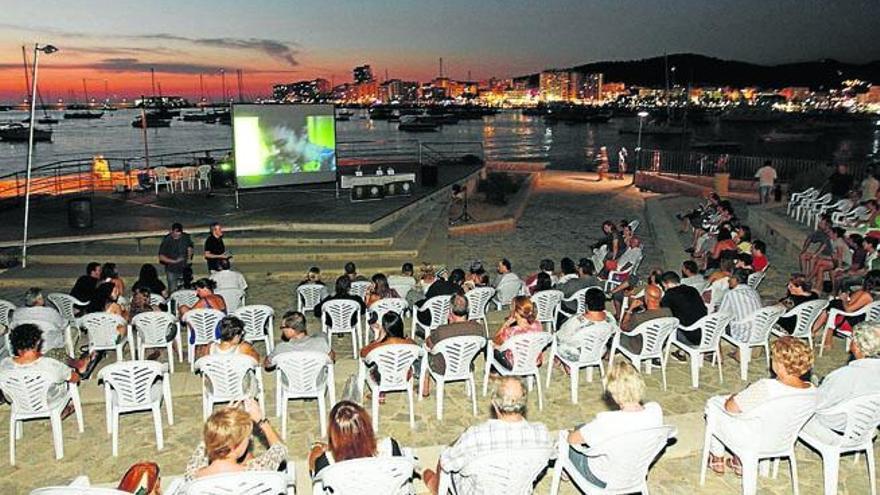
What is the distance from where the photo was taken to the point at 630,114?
7721 inches

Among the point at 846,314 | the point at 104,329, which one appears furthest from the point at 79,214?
the point at 846,314

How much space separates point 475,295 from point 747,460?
3.89 m

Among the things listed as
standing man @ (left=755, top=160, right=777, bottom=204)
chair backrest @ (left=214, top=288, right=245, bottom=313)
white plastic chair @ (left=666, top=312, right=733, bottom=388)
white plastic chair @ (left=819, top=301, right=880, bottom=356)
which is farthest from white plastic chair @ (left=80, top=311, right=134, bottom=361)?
standing man @ (left=755, top=160, right=777, bottom=204)

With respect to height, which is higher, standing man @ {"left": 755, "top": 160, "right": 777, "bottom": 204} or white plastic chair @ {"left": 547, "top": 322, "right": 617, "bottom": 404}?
standing man @ {"left": 755, "top": 160, "right": 777, "bottom": 204}

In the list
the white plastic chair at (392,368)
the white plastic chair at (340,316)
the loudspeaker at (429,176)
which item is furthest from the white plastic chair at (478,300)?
the loudspeaker at (429,176)

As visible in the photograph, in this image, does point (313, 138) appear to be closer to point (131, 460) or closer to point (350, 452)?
point (131, 460)

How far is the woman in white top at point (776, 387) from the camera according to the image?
13.4 feet

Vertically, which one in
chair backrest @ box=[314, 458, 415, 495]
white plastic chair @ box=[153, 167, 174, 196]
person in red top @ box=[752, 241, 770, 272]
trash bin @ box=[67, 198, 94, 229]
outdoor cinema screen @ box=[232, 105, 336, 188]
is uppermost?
outdoor cinema screen @ box=[232, 105, 336, 188]

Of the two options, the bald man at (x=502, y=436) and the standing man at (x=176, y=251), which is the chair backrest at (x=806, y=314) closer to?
the bald man at (x=502, y=436)

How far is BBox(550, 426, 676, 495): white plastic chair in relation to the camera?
3.74 metres

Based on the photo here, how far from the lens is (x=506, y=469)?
140 inches

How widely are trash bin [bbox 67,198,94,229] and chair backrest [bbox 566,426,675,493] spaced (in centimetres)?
1223

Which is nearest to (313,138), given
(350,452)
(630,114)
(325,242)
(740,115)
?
(325,242)

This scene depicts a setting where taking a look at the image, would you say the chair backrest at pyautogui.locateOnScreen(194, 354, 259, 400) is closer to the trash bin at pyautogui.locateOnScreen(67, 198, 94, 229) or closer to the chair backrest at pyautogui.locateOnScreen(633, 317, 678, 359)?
the chair backrest at pyautogui.locateOnScreen(633, 317, 678, 359)
